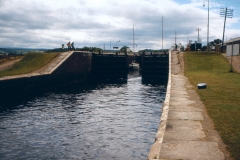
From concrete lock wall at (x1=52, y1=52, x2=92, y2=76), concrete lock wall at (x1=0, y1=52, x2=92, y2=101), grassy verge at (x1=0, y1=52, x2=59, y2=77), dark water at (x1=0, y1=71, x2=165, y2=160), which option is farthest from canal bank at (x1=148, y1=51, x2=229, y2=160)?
grassy verge at (x1=0, y1=52, x2=59, y2=77)

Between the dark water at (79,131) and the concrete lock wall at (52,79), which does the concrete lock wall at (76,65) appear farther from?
the dark water at (79,131)

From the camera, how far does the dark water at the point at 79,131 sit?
28.9ft

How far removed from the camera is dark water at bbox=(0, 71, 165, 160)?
8.81 meters

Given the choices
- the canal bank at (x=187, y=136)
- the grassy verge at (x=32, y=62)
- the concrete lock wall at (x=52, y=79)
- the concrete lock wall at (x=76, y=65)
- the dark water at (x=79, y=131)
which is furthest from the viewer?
the concrete lock wall at (x=76, y=65)

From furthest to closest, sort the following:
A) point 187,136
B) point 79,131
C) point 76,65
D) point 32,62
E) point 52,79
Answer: point 76,65 → point 32,62 → point 52,79 → point 79,131 → point 187,136

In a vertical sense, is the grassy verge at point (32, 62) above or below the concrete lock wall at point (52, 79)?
above

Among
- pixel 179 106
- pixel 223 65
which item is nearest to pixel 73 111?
pixel 179 106

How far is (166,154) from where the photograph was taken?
17.8 feet

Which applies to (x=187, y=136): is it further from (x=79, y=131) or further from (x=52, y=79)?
(x=52, y=79)

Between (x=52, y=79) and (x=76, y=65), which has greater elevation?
(x=76, y=65)

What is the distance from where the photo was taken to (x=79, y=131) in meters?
11.5

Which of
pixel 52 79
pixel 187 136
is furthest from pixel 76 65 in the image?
pixel 187 136

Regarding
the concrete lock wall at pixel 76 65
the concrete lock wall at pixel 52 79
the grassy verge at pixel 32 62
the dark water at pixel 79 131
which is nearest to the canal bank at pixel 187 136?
the dark water at pixel 79 131

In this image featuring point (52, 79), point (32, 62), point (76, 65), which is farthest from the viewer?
point (76, 65)
